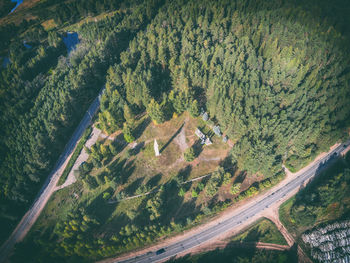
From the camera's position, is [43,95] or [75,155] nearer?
[75,155]

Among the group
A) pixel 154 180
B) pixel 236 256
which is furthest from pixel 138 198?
pixel 236 256

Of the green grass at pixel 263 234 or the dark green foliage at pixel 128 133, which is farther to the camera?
the dark green foliage at pixel 128 133

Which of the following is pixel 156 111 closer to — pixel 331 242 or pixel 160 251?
pixel 160 251

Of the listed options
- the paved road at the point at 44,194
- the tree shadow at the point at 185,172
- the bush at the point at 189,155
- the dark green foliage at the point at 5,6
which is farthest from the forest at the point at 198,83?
the dark green foliage at the point at 5,6

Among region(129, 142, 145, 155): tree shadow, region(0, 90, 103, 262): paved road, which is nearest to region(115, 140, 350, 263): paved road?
region(129, 142, 145, 155): tree shadow

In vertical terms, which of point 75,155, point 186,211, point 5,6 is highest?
point 5,6

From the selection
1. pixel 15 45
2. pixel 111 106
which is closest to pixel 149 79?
pixel 111 106

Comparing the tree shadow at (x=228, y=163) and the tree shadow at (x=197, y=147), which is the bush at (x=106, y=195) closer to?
the tree shadow at (x=197, y=147)
